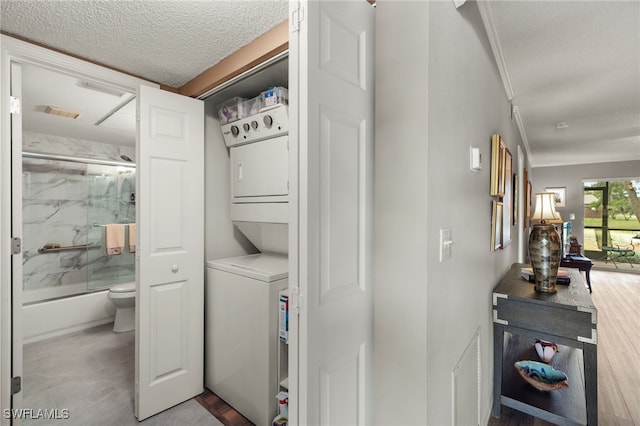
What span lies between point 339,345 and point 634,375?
113 inches

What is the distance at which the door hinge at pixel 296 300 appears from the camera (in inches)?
36.0

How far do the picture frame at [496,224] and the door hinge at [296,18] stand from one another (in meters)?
1.63

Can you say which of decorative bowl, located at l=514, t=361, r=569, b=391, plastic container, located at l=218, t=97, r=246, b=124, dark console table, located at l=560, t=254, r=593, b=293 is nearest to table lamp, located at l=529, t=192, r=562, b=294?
decorative bowl, located at l=514, t=361, r=569, b=391

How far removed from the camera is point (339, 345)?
1.02 m

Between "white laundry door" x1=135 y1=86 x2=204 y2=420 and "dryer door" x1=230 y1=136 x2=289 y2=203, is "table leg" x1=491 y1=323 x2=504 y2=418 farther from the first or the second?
"white laundry door" x1=135 y1=86 x2=204 y2=420

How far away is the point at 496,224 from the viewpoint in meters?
2.01

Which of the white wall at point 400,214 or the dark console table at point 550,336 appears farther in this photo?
the dark console table at point 550,336

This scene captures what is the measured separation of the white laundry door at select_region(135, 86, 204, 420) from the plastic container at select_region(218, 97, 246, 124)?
165mm

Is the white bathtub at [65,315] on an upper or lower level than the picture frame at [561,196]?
lower

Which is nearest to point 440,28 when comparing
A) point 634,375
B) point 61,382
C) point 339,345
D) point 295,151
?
point 295,151

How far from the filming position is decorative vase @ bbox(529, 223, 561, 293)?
6.37 feet

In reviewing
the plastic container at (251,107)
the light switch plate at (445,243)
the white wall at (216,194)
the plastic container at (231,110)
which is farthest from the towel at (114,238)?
the light switch plate at (445,243)

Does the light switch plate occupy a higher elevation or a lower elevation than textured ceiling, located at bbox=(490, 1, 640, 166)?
lower

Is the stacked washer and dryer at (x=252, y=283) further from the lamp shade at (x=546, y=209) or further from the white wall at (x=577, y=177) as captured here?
the white wall at (x=577, y=177)
